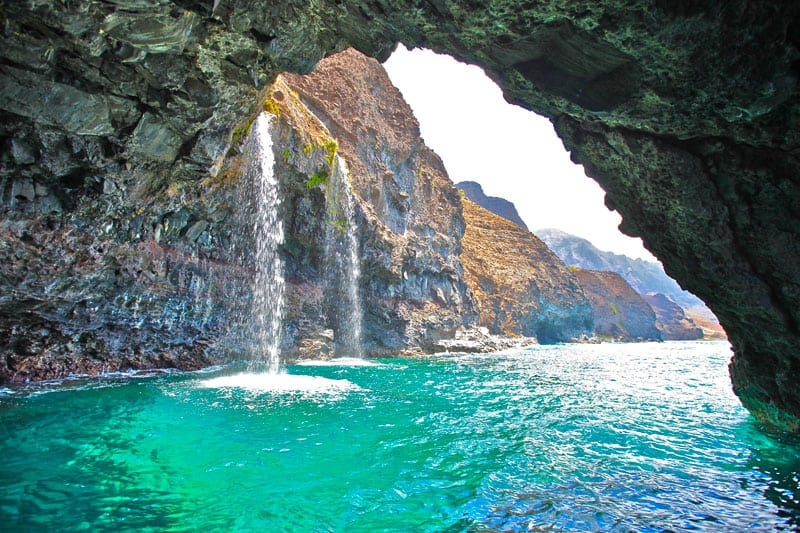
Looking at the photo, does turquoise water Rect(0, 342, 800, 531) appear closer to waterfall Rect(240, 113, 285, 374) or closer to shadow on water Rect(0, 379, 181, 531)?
shadow on water Rect(0, 379, 181, 531)

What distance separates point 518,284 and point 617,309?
3526 inches

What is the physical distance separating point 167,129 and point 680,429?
841 inches

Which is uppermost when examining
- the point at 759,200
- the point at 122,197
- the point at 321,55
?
the point at 321,55

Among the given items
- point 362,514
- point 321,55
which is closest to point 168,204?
point 321,55

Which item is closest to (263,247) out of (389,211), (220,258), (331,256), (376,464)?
(220,258)

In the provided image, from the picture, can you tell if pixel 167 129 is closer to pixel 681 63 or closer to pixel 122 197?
pixel 122 197

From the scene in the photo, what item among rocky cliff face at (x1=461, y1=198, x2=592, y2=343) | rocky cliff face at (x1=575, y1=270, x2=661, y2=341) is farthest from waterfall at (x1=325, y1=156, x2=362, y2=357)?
rocky cliff face at (x1=575, y1=270, x2=661, y2=341)

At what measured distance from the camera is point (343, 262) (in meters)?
41.2

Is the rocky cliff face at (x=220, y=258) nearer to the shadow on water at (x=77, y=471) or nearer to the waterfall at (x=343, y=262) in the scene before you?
the waterfall at (x=343, y=262)

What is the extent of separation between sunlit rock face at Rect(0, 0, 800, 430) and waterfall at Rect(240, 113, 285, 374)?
13282 mm

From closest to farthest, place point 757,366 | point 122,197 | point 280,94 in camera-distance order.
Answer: point 757,366, point 122,197, point 280,94

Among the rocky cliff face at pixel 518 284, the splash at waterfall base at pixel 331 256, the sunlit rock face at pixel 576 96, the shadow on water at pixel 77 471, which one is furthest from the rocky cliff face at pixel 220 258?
the rocky cliff face at pixel 518 284

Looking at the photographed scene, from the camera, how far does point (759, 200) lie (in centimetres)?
910

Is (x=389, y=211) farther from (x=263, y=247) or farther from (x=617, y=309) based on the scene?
(x=617, y=309)
